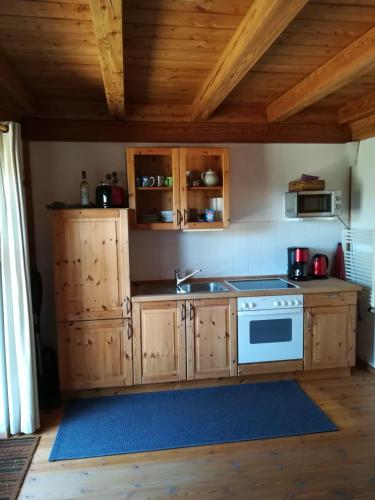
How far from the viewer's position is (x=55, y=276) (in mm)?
3070

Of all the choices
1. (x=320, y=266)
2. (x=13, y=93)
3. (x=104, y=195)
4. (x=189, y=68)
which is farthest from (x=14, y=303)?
(x=320, y=266)

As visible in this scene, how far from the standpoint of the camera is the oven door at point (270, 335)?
10.8 ft

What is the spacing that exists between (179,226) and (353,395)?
2.05 metres

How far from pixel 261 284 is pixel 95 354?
1.60 meters

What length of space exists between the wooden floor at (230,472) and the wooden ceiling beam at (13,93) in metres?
2.43

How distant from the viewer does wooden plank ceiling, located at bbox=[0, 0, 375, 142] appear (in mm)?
1851

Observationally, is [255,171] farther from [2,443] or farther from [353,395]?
[2,443]

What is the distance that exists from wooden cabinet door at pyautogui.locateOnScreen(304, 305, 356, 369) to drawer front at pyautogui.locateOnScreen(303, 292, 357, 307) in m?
0.04

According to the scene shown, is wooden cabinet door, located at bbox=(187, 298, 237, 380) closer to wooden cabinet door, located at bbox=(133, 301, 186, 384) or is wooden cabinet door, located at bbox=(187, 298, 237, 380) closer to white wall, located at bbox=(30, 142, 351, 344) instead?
wooden cabinet door, located at bbox=(133, 301, 186, 384)

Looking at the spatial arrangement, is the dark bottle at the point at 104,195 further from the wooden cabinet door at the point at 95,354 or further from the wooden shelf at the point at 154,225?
the wooden cabinet door at the point at 95,354

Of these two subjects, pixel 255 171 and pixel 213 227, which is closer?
pixel 213 227

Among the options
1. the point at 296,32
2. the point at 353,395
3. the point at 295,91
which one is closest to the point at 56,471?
the point at 353,395

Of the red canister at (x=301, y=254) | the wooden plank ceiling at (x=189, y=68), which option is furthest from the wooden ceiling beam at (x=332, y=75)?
the red canister at (x=301, y=254)

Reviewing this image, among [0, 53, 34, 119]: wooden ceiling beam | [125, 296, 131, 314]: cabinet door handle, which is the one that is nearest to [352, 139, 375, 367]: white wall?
[125, 296, 131, 314]: cabinet door handle
